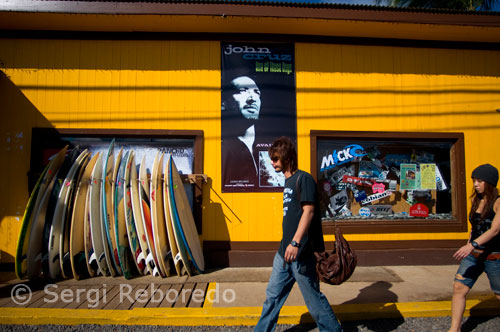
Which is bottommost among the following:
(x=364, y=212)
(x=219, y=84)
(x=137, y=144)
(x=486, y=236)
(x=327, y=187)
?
(x=364, y=212)

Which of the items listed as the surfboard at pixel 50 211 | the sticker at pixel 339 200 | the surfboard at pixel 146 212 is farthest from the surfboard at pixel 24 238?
the sticker at pixel 339 200

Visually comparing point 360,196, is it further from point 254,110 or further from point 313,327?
point 313,327

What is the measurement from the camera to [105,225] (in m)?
4.08

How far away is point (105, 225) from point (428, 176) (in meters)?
5.66

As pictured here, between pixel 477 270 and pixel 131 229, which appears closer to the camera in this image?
pixel 477 270

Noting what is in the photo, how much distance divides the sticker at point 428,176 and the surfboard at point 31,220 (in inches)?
250

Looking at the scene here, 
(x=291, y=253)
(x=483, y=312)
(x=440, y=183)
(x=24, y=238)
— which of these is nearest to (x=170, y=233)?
(x=24, y=238)

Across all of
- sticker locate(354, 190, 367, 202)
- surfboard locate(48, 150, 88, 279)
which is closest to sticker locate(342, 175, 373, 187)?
sticker locate(354, 190, 367, 202)

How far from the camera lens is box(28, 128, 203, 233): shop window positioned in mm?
4855

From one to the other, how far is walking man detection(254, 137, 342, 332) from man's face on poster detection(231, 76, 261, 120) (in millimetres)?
2594

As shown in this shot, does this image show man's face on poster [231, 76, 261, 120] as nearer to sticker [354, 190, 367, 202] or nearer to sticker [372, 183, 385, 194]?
sticker [354, 190, 367, 202]

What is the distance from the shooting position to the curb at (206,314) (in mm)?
3000

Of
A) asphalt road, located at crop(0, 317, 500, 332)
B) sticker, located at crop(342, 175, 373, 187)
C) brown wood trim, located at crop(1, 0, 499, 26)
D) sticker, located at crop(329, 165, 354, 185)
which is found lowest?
asphalt road, located at crop(0, 317, 500, 332)

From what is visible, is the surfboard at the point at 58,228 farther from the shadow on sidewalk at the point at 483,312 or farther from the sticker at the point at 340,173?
the shadow on sidewalk at the point at 483,312
